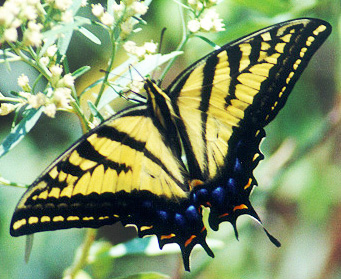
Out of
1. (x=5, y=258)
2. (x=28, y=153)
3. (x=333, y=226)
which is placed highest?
(x=333, y=226)

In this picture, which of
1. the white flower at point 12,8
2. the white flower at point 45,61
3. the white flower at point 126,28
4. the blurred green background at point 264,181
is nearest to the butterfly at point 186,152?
the white flower at point 126,28

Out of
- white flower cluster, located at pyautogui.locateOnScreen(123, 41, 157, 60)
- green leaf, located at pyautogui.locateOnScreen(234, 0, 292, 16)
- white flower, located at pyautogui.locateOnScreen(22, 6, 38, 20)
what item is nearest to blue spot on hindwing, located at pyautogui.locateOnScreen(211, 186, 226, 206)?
white flower cluster, located at pyautogui.locateOnScreen(123, 41, 157, 60)

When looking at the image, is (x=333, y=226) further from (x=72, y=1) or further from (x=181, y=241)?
(x=72, y=1)

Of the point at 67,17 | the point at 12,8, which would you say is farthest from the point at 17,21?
the point at 67,17

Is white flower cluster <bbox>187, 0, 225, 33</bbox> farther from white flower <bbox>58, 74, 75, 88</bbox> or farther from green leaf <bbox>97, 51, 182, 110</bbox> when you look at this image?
white flower <bbox>58, 74, 75, 88</bbox>

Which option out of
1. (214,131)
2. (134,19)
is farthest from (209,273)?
(134,19)

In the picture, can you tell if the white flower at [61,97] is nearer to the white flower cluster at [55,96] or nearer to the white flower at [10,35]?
the white flower cluster at [55,96]
